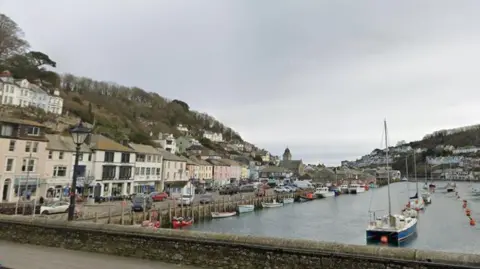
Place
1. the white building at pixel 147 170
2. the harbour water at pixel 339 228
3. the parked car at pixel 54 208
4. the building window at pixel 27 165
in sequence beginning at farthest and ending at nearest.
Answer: the white building at pixel 147 170
the building window at pixel 27 165
the harbour water at pixel 339 228
the parked car at pixel 54 208

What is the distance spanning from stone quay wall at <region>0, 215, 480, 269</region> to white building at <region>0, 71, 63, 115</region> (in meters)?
73.1

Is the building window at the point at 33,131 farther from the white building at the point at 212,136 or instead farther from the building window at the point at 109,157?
the white building at the point at 212,136

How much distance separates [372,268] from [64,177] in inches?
1767

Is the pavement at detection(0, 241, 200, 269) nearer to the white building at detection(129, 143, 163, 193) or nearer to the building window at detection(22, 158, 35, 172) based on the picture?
the building window at detection(22, 158, 35, 172)

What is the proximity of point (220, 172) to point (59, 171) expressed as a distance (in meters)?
58.0

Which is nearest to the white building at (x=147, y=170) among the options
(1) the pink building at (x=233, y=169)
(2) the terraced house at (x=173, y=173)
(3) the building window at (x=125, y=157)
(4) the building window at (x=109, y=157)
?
(2) the terraced house at (x=173, y=173)

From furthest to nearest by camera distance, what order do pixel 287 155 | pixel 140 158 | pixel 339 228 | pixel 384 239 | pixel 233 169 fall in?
pixel 287 155 → pixel 233 169 → pixel 140 158 → pixel 339 228 → pixel 384 239

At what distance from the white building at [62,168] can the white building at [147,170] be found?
941 centimetres

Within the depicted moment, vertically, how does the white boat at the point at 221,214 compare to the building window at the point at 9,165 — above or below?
below

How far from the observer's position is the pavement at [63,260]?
7.98 meters

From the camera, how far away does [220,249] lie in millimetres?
8000

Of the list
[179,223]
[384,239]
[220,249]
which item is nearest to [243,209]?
[179,223]

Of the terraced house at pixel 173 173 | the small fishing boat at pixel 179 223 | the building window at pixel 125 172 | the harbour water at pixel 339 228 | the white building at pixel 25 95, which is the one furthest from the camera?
the white building at pixel 25 95

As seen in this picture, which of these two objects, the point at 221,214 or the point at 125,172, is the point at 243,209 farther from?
the point at 125,172
